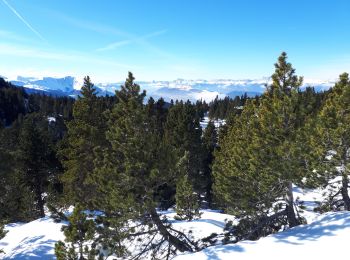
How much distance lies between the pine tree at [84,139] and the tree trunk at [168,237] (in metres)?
8.56

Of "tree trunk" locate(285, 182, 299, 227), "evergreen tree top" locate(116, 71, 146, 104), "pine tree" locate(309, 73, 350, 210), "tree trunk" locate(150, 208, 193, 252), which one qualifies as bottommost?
"tree trunk" locate(150, 208, 193, 252)

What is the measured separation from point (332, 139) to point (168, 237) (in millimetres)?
11092

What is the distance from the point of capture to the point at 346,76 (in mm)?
19672

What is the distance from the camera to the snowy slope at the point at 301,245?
1193 cm

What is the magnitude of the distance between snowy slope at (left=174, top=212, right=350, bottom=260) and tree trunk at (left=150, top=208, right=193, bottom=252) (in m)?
3.06

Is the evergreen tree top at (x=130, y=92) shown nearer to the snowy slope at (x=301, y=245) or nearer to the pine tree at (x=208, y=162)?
the snowy slope at (x=301, y=245)

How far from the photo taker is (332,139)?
19031 millimetres

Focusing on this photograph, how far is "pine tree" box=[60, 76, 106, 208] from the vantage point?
24938 millimetres

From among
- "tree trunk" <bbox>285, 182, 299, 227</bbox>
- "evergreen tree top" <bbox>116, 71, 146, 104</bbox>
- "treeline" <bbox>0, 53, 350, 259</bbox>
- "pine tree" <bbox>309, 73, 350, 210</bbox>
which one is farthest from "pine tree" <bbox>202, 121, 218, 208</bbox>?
"evergreen tree top" <bbox>116, 71, 146, 104</bbox>

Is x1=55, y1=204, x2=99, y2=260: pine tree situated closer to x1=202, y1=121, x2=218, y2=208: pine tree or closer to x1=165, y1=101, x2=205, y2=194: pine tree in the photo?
x1=165, y1=101, x2=205, y2=194: pine tree

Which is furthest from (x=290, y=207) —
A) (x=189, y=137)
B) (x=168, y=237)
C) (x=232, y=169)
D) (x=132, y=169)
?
(x=189, y=137)

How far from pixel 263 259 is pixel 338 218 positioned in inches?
206

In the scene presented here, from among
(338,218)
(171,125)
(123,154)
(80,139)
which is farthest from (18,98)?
(338,218)

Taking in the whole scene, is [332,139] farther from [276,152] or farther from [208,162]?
[208,162]
